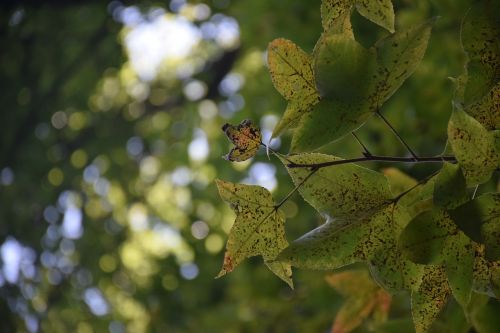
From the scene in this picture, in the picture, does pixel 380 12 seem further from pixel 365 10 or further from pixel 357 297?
pixel 357 297

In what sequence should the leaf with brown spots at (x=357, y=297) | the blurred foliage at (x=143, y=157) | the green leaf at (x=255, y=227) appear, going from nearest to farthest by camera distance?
the green leaf at (x=255, y=227)
the leaf with brown spots at (x=357, y=297)
the blurred foliage at (x=143, y=157)

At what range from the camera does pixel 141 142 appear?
2.96 metres

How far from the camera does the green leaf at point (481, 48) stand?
16.3 inches

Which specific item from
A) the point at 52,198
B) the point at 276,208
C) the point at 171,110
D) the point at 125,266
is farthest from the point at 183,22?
the point at 276,208

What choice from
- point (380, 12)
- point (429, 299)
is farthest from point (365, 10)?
point (429, 299)

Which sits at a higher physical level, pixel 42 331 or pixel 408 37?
pixel 408 37

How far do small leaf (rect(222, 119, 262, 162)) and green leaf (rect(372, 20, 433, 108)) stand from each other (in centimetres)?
9

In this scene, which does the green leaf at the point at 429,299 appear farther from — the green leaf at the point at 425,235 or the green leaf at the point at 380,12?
the green leaf at the point at 380,12

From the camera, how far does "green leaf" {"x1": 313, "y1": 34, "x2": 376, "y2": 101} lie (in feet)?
1.35

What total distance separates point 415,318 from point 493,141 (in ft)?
0.50

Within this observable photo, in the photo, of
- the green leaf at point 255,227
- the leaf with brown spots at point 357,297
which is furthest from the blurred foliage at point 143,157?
the green leaf at point 255,227

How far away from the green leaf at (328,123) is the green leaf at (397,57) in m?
0.02

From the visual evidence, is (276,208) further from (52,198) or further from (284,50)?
(52,198)

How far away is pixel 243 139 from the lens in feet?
1.46
